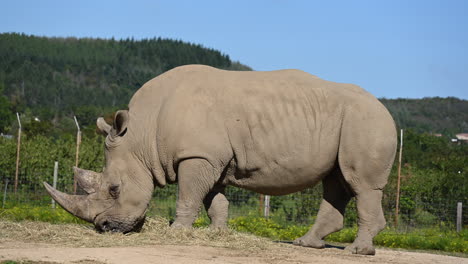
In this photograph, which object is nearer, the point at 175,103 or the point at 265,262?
the point at 265,262

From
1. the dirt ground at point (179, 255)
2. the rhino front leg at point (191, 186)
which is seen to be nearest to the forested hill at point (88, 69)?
the rhino front leg at point (191, 186)

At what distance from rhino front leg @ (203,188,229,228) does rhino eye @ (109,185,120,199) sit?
1379mm

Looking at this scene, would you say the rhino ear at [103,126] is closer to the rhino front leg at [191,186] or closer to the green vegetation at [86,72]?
the rhino front leg at [191,186]

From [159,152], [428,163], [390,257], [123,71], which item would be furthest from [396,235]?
[123,71]

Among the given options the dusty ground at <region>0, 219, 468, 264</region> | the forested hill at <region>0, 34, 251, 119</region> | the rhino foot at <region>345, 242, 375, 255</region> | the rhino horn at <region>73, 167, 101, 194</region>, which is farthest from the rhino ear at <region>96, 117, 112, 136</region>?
the forested hill at <region>0, 34, 251, 119</region>

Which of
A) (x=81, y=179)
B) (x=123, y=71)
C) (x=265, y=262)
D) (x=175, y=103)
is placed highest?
(x=123, y=71)

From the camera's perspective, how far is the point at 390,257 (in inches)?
404

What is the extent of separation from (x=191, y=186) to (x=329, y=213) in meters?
2.19

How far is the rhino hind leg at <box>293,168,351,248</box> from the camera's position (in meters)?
11.0

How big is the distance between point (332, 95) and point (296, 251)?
2.32m

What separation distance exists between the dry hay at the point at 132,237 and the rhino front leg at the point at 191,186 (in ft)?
0.85

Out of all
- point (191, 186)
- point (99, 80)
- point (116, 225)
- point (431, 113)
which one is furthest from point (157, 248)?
point (99, 80)

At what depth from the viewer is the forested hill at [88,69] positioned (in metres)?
91.9

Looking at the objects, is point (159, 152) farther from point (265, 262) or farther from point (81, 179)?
point (265, 262)
